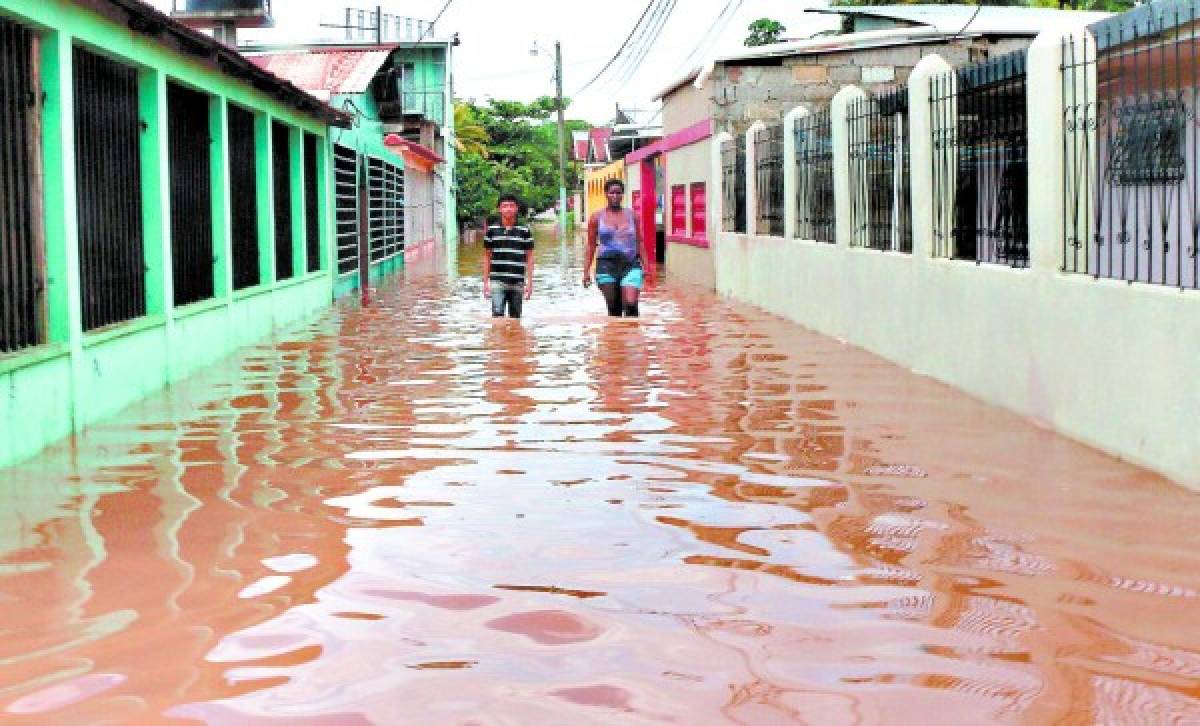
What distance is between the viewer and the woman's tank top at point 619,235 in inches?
651

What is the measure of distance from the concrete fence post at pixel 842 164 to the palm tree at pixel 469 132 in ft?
166

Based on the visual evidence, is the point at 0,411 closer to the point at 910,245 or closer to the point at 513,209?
the point at 910,245

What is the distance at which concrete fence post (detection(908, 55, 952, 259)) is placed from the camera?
38.4ft

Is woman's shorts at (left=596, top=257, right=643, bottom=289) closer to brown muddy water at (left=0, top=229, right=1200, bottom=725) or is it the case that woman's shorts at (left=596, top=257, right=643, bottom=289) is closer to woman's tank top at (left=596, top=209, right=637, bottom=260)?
woman's tank top at (left=596, top=209, right=637, bottom=260)

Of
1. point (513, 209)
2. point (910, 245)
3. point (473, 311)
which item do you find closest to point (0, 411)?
point (910, 245)

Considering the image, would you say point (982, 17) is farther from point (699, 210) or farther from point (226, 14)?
point (226, 14)

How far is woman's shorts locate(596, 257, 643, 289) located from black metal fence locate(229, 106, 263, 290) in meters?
3.67

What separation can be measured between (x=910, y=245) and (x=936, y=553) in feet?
23.0

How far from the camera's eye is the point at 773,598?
530 cm

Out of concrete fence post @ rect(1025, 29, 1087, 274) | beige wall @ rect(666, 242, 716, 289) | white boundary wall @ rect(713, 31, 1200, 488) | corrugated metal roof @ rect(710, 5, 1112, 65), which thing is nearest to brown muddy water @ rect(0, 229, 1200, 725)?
white boundary wall @ rect(713, 31, 1200, 488)

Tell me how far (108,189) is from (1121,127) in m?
6.68

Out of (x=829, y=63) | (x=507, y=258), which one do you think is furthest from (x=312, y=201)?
(x=829, y=63)

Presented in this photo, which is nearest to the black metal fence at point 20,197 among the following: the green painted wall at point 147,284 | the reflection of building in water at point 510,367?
the green painted wall at point 147,284

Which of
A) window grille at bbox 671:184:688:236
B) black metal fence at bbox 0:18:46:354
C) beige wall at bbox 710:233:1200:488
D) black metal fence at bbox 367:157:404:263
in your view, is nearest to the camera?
beige wall at bbox 710:233:1200:488
